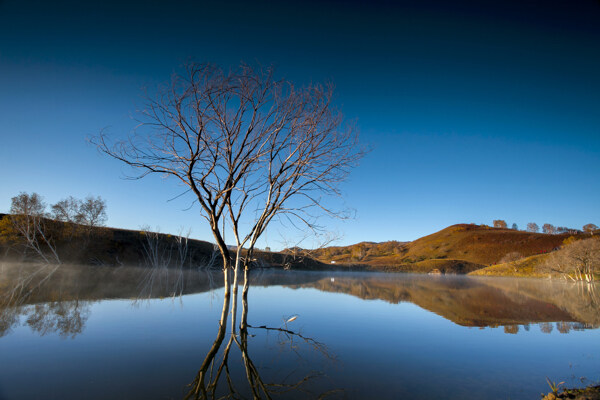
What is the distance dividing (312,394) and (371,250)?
164333mm

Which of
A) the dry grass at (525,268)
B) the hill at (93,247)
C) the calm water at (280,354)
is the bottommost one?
the dry grass at (525,268)

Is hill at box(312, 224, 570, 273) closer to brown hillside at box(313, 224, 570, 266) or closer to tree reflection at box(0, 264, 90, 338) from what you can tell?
brown hillside at box(313, 224, 570, 266)

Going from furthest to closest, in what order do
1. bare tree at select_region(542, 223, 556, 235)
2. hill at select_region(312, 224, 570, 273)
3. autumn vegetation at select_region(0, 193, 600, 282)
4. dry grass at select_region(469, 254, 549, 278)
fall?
1. bare tree at select_region(542, 223, 556, 235)
2. hill at select_region(312, 224, 570, 273)
3. dry grass at select_region(469, 254, 549, 278)
4. autumn vegetation at select_region(0, 193, 600, 282)

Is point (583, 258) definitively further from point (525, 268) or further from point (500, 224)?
point (500, 224)

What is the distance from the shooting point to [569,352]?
7.41m

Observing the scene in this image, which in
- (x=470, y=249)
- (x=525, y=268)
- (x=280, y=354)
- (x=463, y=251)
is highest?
(x=470, y=249)

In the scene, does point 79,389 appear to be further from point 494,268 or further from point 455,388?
point 494,268

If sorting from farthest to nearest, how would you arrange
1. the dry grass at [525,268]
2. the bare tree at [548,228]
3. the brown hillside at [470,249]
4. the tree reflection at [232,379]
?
1. the bare tree at [548,228]
2. the brown hillside at [470,249]
3. the dry grass at [525,268]
4. the tree reflection at [232,379]

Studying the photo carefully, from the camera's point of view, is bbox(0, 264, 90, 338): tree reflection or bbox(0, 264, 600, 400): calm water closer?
bbox(0, 264, 600, 400): calm water

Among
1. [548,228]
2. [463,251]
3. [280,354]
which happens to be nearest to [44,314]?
[280,354]

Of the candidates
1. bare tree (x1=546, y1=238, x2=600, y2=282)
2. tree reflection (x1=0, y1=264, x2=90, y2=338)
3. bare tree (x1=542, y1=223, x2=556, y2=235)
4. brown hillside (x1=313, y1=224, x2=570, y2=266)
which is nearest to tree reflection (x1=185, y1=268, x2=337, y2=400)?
tree reflection (x1=0, y1=264, x2=90, y2=338)

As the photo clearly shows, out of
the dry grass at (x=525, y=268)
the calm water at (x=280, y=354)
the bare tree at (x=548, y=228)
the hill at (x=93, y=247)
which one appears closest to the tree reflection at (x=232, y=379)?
the calm water at (x=280, y=354)

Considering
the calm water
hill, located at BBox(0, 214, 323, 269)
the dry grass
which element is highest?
hill, located at BBox(0, 214, 323, 269)

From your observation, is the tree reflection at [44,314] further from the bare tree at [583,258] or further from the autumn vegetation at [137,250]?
the bare tree at [583,258]
